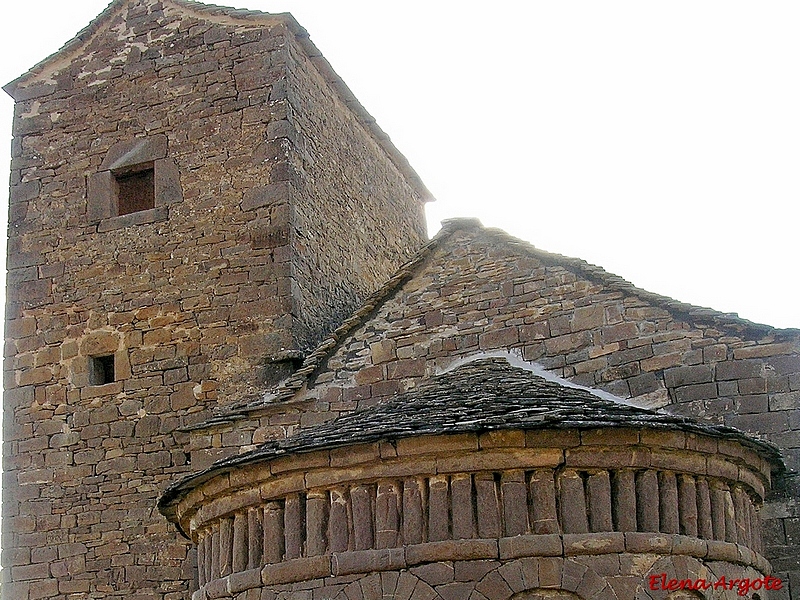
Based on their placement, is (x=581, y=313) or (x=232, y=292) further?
(x=232, y=292)

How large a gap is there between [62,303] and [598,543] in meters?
8.70

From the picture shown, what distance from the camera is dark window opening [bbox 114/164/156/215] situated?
45.4 feet

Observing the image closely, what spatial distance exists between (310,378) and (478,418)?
13.2 feet

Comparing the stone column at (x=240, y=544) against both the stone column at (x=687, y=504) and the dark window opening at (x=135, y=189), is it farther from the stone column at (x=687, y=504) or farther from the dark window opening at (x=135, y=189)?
the dark window opening at (x=135, y=189)

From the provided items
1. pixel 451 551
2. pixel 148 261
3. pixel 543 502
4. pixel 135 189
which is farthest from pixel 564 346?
pixel 135 189

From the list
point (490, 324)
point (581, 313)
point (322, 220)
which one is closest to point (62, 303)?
point (322, 220)

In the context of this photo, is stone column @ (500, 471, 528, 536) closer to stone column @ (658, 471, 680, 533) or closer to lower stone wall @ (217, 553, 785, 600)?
lower stone wall @ (217, 553, 785, 600)

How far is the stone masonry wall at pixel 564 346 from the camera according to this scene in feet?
31.4

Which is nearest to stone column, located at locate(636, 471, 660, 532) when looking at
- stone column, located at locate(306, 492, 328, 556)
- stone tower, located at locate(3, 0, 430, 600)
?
stone column, located at locate(306, 492, 328, 556)

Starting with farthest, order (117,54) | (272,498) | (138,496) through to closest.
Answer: (117,54), (138,496), (272,498)

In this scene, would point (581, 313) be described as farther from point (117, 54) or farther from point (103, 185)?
point (117, 54)

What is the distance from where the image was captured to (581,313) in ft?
34.8

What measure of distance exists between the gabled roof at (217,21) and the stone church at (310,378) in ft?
0.12

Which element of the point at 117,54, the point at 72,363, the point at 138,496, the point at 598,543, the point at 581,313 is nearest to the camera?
the point at 598,543
